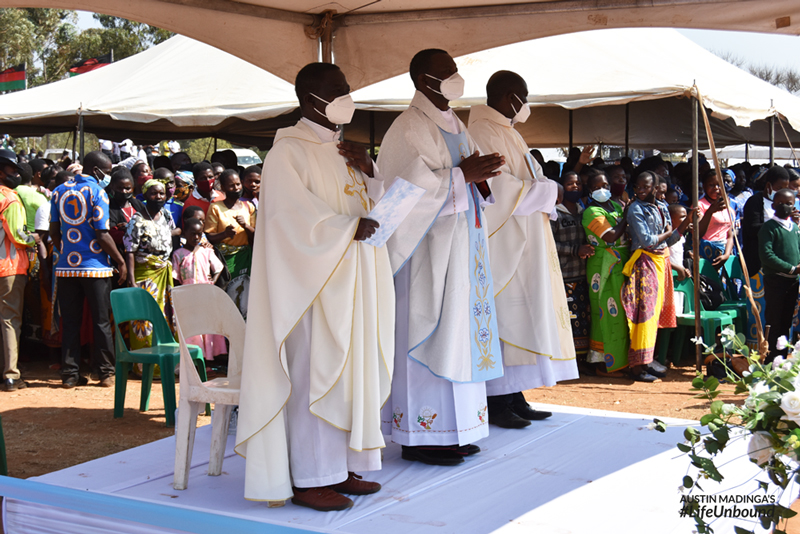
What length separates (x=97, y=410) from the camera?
620 cm

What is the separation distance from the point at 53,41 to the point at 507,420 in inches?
1323

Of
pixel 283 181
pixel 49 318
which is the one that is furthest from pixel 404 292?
→ pixel 49 318

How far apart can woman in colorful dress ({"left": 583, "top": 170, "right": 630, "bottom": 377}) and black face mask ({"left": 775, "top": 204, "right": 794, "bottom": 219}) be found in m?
1.28

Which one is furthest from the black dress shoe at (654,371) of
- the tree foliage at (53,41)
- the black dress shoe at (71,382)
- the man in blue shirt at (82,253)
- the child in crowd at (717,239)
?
the tree foliage at (53,41)

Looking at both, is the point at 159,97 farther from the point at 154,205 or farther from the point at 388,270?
the point at 388,270

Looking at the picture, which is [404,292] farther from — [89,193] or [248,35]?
[89,193]

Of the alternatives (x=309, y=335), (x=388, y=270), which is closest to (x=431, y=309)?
(x=388, y=270)

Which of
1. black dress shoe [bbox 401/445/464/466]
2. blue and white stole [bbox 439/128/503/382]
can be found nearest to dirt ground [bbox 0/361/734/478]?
black dress shoe [bbox 401/445/464/466]

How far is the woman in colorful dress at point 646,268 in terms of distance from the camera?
6906 millimetres

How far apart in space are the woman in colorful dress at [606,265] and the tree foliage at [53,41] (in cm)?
2781

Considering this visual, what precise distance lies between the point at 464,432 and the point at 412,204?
119cm

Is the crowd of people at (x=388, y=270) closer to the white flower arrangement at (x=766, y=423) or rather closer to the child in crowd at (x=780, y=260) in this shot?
the child in crowd at (x=780, y=260)

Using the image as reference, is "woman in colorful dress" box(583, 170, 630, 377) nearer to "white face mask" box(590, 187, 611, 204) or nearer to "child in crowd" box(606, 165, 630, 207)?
"white face mask" box(590, 187, 611, 204)

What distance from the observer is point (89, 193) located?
252 inches
